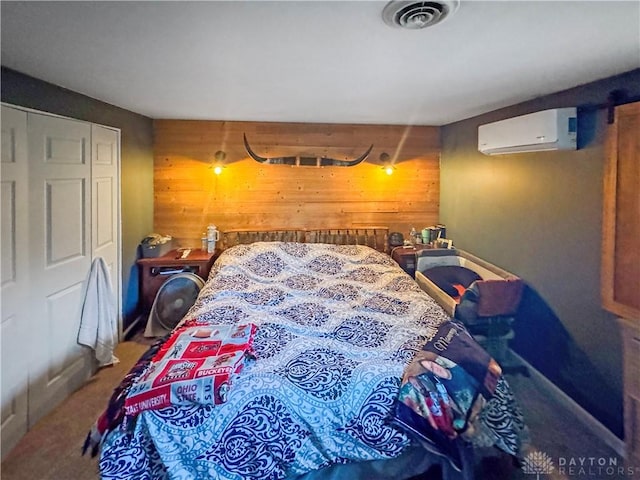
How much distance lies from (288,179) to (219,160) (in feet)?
2.42

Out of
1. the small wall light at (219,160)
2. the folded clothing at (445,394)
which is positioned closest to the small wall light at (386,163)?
the small wall light at (219,160)

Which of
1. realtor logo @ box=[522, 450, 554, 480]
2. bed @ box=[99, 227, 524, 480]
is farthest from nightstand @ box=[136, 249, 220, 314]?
realtor logo @ box=[522, 450, 554, 480]

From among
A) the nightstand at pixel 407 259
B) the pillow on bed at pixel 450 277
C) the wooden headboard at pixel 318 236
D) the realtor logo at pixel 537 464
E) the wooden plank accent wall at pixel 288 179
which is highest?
the wooden plank accent wall at pixel 288 179

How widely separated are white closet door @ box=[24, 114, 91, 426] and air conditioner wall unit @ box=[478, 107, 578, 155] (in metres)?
3.03

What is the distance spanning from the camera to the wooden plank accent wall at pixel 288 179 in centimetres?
447

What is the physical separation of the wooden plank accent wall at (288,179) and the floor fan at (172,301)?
763mm

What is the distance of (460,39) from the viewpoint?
1.71 meters

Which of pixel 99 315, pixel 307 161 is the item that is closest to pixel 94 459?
pixel 99 315

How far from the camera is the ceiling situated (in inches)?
56.9

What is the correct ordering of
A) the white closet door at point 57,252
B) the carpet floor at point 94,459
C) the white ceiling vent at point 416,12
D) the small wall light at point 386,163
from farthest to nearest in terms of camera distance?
the small wall light at point 386,163, the white closet door at point 57,252, the carpet floor at point 94,459, the white ceiling vent at point 416,12

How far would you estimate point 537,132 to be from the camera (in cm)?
278

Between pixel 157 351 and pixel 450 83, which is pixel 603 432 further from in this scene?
pixel 157 351

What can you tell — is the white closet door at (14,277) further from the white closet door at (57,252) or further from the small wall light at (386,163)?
the small wall light at (386,163)
